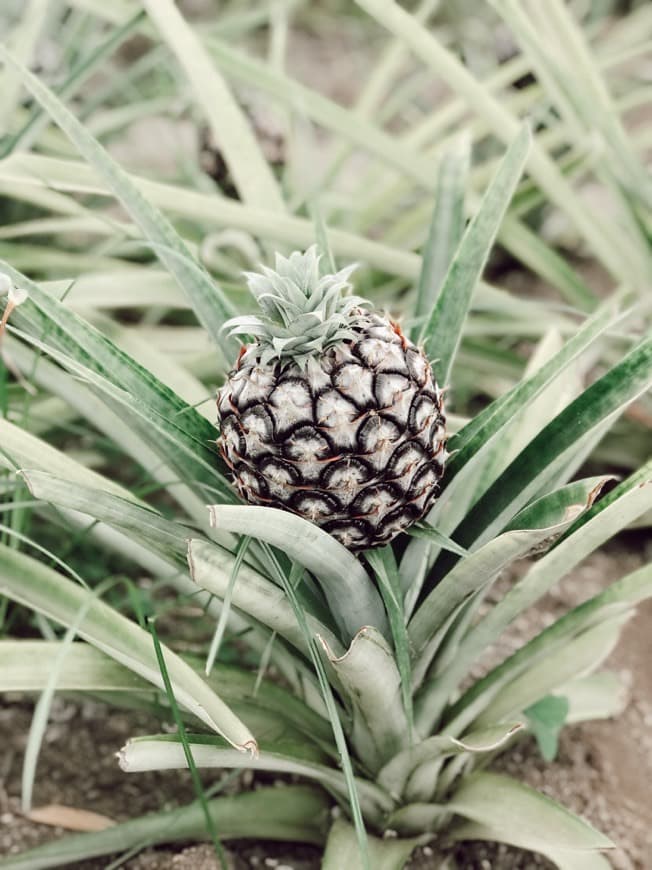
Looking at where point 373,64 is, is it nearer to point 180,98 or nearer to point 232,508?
point 180,98

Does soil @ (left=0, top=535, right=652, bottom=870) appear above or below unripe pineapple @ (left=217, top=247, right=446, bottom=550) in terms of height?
below

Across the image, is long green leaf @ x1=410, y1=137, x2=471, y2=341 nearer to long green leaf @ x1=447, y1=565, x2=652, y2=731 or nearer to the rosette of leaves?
the rosette of leaves

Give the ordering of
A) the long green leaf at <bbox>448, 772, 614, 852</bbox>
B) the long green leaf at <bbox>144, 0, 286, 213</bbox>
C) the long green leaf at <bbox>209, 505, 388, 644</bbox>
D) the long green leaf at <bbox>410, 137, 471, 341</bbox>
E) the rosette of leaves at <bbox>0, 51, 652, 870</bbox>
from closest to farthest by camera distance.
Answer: the long green leaf at <bbox>209, 505, 388, 644</bbox> → the rosette of leaves at <bbox>0, 51, 652, 870</bbox> → the long green leaf at <bbox>448, 772, 614, 852</bbox> → the long green leaf at <bbox>410, 137, 471, 341</bbox> → the long green leaf at <bbox>144, 0, 286, 213</bbox>

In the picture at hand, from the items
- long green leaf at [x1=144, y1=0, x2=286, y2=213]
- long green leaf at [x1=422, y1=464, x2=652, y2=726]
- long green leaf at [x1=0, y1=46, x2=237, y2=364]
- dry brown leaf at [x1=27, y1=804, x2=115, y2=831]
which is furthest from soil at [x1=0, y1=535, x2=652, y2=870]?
long green leaf at [x1=144, y1=0, x2=286, y2=213]

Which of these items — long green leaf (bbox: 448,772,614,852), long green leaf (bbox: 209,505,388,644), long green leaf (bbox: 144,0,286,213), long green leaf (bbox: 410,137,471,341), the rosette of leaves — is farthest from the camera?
long green leaf (bbox: 144,0,286,213)

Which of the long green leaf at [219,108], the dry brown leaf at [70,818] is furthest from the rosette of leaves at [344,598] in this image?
the long green leaf at [219,108]

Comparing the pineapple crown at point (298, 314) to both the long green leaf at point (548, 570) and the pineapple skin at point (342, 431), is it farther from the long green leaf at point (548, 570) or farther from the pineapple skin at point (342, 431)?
the long green leaf at point (548, 570)

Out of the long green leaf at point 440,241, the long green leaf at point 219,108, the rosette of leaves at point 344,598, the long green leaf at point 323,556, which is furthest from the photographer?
the long green leaf at point 219,108
